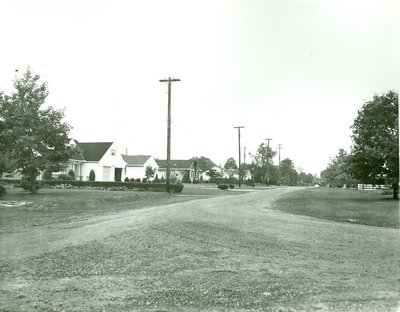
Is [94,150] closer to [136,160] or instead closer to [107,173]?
[107,173]

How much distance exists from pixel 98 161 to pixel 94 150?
8.82ft

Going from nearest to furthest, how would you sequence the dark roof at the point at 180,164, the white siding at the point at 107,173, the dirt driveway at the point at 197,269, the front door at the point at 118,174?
1. the dirt driveway at the point at 197,269
2. the white siding at the point at 107,173
3. the front door at the point at 118,174
4. the dark roof at the point at 180,164

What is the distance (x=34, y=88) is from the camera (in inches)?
1034

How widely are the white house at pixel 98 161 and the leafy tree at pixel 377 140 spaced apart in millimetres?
33811

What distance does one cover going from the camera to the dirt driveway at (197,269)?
5.56m

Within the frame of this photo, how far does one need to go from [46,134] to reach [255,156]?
90.5m

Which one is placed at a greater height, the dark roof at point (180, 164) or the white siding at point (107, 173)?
the dark roof at point (180, 164)

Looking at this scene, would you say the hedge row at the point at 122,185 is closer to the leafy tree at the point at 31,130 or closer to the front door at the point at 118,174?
the leafy tree at the point at 31,130

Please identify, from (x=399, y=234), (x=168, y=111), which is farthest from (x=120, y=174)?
(x=399, y=234)

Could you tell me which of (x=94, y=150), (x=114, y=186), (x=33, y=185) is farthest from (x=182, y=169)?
(x=33, y=185)

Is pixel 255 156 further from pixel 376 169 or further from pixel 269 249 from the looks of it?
pixel 269 249

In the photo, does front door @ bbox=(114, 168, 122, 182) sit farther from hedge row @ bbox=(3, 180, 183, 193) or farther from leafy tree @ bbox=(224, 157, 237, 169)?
leafy tree @ bbox=(224, 157, 237, 169)

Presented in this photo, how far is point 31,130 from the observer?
2631 cm

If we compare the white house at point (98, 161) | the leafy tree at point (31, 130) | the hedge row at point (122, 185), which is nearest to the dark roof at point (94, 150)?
the white house at point (98, 161)
